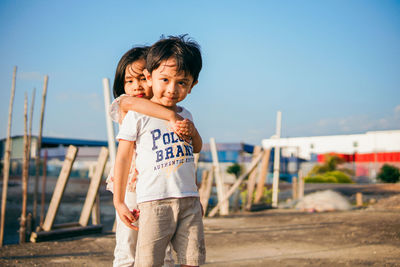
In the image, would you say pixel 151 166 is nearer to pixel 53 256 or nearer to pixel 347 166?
pixel 53 256

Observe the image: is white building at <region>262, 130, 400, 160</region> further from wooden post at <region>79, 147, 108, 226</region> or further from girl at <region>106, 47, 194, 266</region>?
girl at <region>106, 47, 194, 266</region>

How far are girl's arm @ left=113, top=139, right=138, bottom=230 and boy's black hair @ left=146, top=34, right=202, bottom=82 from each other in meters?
0.41

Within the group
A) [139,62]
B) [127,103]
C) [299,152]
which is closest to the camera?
[127,103]

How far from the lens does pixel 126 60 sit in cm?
231

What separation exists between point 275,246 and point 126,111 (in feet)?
11.7

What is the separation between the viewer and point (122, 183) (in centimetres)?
189

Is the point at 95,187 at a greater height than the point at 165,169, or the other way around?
the point at 165,169

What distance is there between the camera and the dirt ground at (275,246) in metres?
4.07

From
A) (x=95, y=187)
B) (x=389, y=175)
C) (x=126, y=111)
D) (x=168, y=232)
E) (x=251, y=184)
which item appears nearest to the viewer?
(x=168, y=232)

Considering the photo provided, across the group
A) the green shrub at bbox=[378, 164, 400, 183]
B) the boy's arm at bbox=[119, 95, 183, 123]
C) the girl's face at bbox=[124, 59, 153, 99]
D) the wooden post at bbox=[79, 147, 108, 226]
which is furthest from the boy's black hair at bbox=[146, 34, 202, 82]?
the green shrub at bbox=[378, 164, 400, 183]

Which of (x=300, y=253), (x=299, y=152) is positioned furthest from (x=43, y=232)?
(x=299, y=152)

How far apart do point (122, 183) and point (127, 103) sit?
443 mm

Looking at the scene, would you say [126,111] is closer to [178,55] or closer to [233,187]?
[178,55]

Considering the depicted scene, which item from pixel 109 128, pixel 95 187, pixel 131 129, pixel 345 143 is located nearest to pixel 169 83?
pixel 131 129
